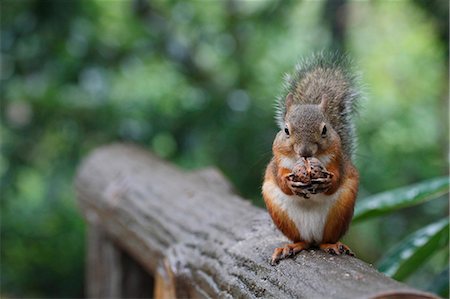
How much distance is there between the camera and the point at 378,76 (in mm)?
5953

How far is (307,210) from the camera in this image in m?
1.47

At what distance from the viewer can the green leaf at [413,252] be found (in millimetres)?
1867

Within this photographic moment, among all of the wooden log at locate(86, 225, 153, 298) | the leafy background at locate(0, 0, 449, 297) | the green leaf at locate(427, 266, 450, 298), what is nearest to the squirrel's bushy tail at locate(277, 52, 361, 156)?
the green leaf at locate(427, 266, 450, 298)

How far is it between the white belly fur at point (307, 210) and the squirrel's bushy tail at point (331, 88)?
0.54 ft

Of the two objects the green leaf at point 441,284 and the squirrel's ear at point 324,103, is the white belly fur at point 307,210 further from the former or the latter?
the green leaf at point 441,284

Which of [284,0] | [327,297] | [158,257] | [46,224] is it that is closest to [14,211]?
[46,224]

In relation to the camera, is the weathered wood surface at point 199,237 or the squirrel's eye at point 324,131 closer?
the weathered wood surface at point 199,237

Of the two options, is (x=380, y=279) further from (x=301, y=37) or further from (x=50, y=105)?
(x=301, y=37)

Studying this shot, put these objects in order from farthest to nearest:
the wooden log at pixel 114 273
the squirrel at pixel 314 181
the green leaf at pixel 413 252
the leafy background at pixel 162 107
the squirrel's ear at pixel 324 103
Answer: the leafy background at pixel 162 107 → the wooden log at pixel 114 273 → the green leaf at pixel 413 252 → the squirrel's ear at pixel 324 103 → the squirrel at pixel 314 181

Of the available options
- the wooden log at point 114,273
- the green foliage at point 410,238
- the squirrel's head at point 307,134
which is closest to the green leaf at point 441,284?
the green foliage at point 410,238

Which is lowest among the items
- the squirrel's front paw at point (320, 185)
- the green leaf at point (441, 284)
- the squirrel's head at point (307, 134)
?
the green leaf at point (441, 284)

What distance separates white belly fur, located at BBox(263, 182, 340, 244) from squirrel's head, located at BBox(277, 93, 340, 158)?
3.6 inches

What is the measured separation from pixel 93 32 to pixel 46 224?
52.2 inches

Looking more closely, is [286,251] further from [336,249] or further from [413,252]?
[413,252]
